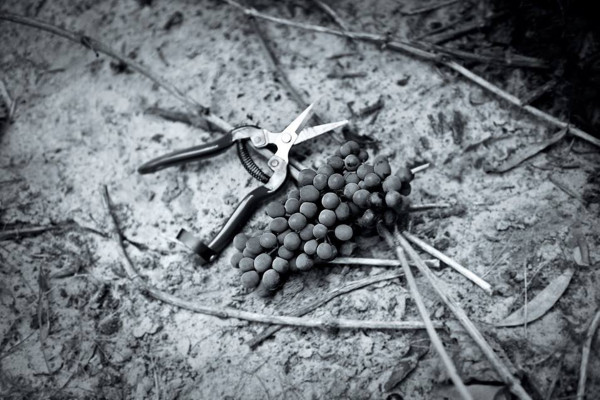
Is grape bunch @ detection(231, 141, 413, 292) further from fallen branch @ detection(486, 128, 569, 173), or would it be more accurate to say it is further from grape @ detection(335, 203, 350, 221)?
fallen branch @ detection(486, 128, 569, 173)

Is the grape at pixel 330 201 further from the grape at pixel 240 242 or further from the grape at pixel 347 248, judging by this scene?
the grape at pixel 240 242

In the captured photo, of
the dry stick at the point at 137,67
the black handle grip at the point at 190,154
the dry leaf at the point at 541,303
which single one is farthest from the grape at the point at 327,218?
the dry leaf at the point at 541,303

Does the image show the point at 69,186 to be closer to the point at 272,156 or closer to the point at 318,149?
the point at 272,156

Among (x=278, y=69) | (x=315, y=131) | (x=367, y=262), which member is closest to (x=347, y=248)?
(x=367, y=262)

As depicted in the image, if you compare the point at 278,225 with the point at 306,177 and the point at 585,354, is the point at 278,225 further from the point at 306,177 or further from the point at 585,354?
the point at 585,354

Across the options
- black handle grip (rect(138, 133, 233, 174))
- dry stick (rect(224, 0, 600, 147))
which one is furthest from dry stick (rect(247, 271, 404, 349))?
dry stick (rect(224, 0, 600, 147))

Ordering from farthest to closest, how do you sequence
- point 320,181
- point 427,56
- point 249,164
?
1. point 427,56
2. point 249,164
3. point 320,181

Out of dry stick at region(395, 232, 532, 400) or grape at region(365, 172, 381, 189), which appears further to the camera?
grape at region(365, 172, 381, 189)
